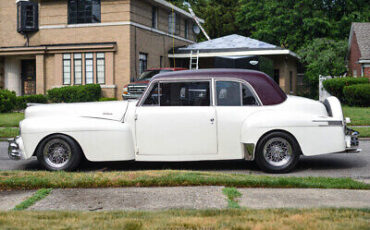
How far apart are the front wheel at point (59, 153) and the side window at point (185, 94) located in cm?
162

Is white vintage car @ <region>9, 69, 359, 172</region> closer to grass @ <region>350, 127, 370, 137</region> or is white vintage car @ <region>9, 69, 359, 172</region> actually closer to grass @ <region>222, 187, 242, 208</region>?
grass @ <region>222, 187, 242, 208</region>

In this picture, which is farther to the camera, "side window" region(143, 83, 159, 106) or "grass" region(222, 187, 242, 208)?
"side window" region(143, 83, 159, 106)

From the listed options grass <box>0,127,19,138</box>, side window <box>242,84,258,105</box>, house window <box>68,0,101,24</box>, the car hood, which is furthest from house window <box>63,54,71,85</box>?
side window <box>242,84,258,105</box>

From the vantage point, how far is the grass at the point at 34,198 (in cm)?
540

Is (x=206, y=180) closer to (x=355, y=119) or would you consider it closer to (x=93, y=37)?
(x=355, y=119)

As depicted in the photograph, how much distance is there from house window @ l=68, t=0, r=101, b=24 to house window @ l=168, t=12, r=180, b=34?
6247 mm

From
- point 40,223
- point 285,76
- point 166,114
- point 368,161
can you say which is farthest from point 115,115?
point 285,76

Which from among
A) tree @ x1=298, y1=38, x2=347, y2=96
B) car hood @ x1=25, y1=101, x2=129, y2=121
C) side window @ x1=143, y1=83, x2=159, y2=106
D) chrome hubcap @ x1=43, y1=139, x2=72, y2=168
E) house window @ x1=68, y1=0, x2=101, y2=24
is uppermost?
house window @ x1=68, y1=0, x2=101, y2=24

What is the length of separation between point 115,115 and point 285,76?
25642mm

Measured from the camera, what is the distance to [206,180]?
21.3ft

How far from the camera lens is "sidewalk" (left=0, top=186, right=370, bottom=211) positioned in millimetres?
5359

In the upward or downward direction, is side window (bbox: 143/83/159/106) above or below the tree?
below

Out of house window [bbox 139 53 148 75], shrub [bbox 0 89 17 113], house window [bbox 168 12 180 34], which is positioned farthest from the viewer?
house window [bbox 168 12 180 34]

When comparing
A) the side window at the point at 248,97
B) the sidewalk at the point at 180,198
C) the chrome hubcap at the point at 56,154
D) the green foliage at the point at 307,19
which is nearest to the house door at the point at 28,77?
the green foliage at the point at 307,19
